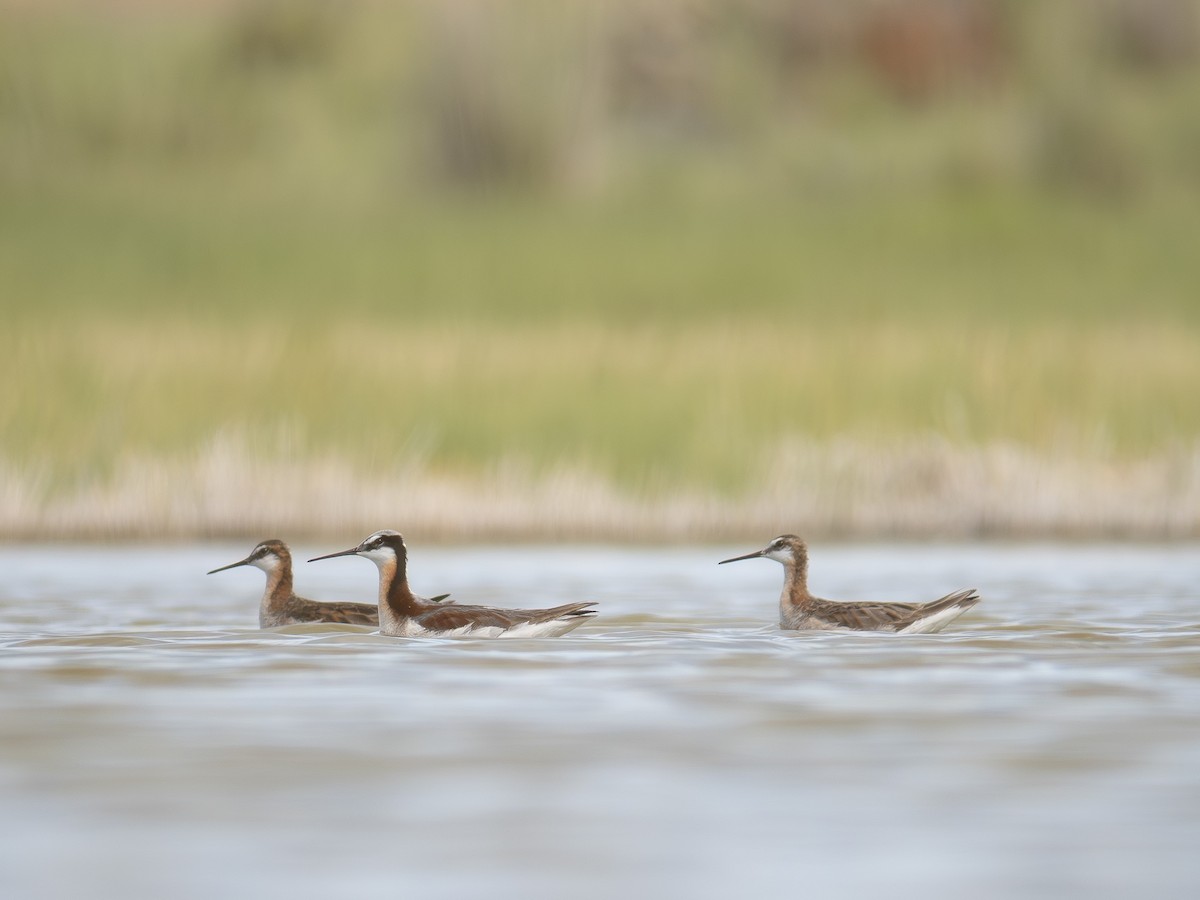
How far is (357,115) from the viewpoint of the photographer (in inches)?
1344

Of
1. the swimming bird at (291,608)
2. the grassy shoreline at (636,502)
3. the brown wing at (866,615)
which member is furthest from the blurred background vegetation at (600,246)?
the brown wing at (866,615)

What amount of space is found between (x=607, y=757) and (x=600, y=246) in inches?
779

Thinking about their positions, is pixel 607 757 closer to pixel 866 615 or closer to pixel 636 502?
pixel 866 615

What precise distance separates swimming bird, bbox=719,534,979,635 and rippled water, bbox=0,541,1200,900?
8 centimetres

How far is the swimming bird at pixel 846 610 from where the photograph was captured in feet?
31.2

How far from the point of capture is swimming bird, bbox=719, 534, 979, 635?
374 inches

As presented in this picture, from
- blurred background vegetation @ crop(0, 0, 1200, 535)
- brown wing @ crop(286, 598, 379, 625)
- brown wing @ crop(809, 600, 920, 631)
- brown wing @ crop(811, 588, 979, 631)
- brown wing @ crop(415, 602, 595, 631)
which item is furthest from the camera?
blurred background vegetation @ crop(0, 0, 1200, 535)

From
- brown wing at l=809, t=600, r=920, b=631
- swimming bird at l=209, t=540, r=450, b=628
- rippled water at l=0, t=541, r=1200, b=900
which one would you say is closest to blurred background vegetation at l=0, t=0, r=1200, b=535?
swimming bird at l=209, t=540, r=450, b=628

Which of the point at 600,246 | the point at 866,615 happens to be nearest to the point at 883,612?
the point at 866,615

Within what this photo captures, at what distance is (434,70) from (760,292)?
19.5 ft

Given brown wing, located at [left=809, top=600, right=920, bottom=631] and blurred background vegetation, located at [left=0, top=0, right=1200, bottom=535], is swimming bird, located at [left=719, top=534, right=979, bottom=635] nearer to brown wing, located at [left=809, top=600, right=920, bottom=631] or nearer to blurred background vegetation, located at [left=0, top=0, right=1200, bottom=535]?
brown wing, located at [left=809, top=600, right=920, bottom=631]

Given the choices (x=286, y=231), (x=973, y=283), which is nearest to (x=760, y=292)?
(x=973, y=283)

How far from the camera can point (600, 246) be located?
26344 mm

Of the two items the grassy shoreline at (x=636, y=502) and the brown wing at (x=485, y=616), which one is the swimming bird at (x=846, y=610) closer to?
the brown wing at (x=485, y=616)
